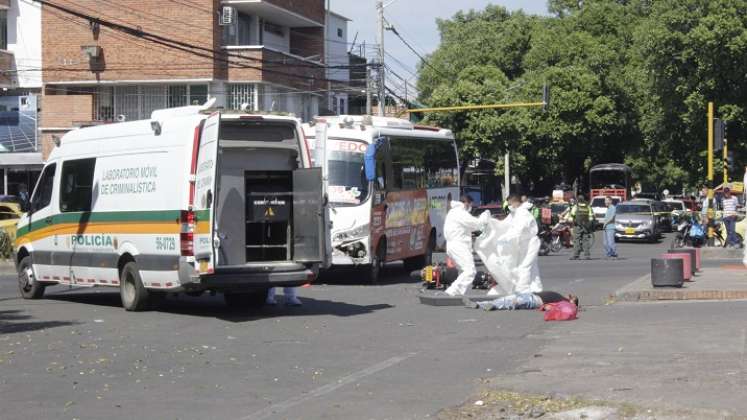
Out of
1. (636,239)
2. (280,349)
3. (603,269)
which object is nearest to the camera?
(280,349)

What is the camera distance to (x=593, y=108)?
65875 millimetres

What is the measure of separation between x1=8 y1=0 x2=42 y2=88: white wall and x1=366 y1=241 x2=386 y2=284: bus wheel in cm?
2645

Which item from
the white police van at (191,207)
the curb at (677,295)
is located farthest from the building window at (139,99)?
the curb at (677,295)

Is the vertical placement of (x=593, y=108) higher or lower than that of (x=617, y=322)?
higher

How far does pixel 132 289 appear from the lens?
661 inches

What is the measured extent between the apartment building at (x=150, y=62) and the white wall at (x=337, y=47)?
683cm

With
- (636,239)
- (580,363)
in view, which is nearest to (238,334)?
(580,363)

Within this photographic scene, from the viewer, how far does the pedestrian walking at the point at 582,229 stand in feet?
97.5

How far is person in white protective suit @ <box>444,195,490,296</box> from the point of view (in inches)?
706

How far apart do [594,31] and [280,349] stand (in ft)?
201

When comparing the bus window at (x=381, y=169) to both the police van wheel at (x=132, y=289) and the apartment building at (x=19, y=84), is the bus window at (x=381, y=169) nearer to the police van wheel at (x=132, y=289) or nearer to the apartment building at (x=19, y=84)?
the police van wheel at (x=132, y=289)

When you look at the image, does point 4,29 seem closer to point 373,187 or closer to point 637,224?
point 637,224

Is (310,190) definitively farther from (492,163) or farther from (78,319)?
(492,163)

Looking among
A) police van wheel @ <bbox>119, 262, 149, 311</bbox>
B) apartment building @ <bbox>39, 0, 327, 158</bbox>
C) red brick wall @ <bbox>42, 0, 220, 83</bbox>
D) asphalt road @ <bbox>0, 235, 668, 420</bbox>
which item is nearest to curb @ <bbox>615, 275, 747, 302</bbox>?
asphalt road @ <bbox>0, 235, 668, 420</bbox>
